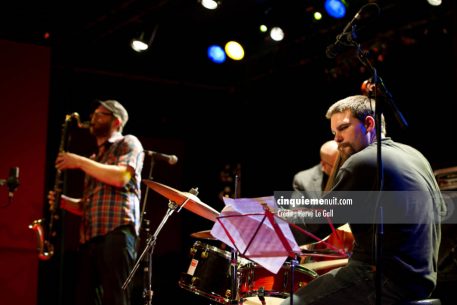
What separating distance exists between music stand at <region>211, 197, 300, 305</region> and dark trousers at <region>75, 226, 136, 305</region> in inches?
64.1

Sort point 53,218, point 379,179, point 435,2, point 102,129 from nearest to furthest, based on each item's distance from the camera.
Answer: point 379,179
point 102,129
point 53,218
point 435,2

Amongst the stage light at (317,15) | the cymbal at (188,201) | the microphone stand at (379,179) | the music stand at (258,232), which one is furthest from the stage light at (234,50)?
the music stand at (258,232)

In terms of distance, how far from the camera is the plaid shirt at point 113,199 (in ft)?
15.2

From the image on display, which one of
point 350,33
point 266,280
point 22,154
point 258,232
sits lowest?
point 266,280

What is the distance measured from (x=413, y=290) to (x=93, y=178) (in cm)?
295

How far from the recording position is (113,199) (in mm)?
4715

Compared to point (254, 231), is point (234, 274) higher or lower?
lower

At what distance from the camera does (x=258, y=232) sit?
2930mm

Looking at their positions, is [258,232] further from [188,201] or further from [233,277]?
[233,277]

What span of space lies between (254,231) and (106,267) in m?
1.99

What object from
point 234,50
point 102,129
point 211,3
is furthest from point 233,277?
point 234,50

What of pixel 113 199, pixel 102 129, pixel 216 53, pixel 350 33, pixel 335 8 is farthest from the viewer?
pixel 216 53

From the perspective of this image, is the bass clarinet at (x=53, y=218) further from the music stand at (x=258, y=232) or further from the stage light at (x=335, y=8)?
the stage light at (x=335, y=8)

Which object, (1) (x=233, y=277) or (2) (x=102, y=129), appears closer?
(1) (x=233, y=277)
